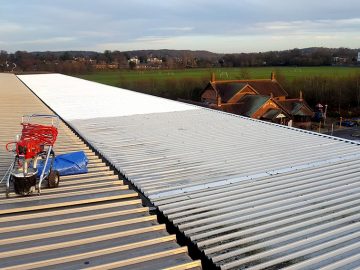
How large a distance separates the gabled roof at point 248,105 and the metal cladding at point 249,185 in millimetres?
20249

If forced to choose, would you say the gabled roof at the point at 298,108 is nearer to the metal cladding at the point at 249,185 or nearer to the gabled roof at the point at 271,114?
the gabled roof at the point at 271,114

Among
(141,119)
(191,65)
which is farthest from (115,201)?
(191,65)

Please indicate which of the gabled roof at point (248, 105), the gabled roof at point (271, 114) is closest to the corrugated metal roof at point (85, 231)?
the gabled roof at point (271, 114)

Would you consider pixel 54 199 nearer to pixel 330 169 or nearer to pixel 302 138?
pixel 330 169

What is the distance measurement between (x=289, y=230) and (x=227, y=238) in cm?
75

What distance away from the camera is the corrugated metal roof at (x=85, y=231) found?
10.6 ft

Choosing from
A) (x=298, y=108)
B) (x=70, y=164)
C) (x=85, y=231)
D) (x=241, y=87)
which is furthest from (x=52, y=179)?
(x=298, y=108)

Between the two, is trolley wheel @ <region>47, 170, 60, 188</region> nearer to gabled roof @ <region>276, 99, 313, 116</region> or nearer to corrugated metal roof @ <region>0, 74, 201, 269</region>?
corrugated metal roof @ <region>0, 74, 201, 269</region>

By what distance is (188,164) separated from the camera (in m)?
6.39

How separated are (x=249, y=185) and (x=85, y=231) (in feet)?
8.67

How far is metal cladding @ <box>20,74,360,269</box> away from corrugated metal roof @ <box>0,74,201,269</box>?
1.37ft

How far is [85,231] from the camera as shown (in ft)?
12.4

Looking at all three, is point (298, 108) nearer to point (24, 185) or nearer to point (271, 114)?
point (271, 114)

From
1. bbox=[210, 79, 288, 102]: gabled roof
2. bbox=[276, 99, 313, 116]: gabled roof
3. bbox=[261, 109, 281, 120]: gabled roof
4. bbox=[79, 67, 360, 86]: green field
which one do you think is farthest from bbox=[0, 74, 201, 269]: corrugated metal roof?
bbox=[79, 67, 360, 86]: green field
